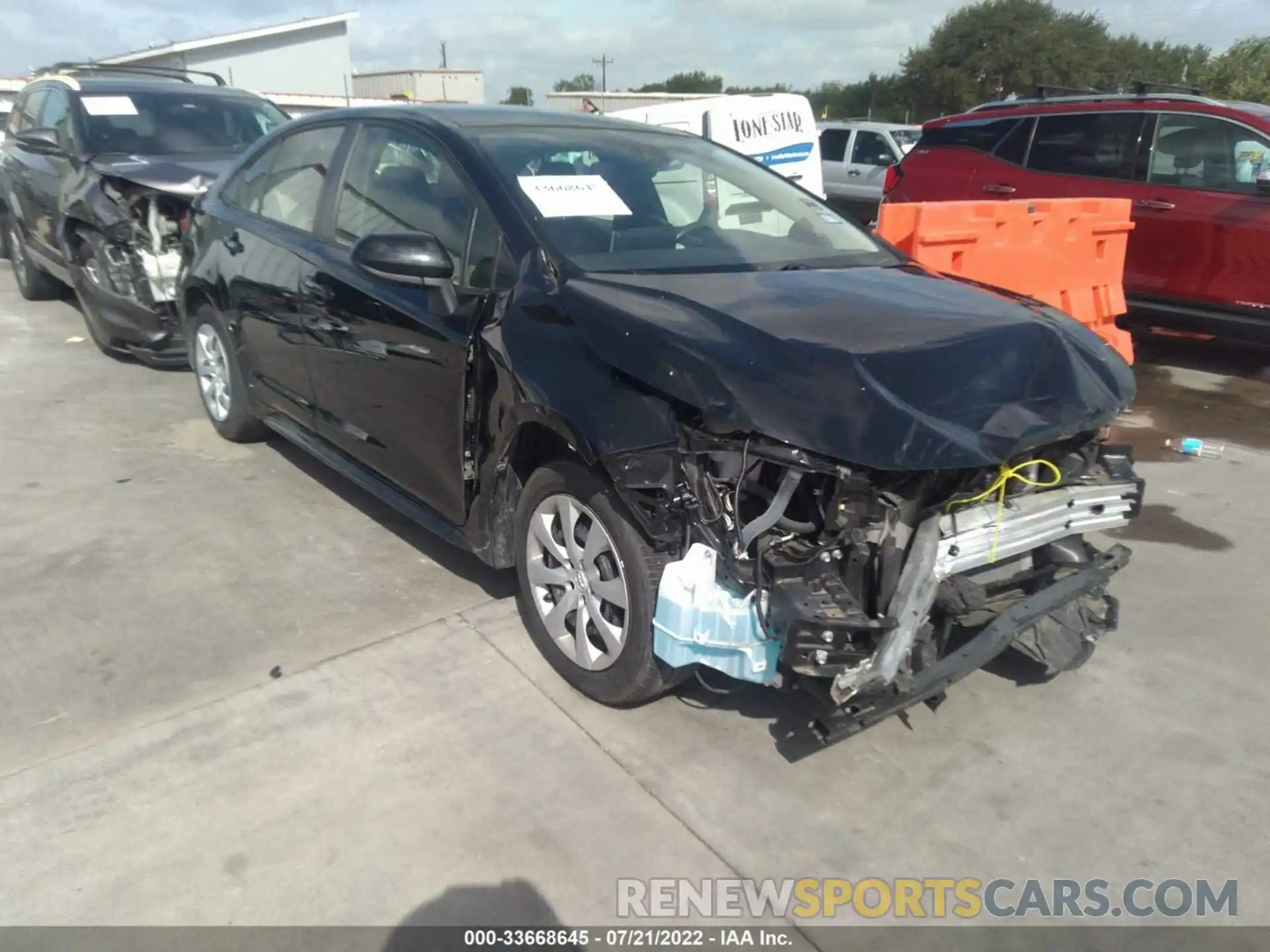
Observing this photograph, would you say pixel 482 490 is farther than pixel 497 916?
Yes

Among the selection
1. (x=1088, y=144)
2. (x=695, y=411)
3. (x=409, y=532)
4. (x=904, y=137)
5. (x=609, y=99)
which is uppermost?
(x=609, y=99)

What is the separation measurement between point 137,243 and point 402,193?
3863 millimetres

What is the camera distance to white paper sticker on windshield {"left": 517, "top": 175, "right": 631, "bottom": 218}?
3.35 metres

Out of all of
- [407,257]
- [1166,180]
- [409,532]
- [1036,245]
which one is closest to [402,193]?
[407,257]

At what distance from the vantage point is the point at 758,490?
2672 mm

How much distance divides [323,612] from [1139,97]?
7.55 m

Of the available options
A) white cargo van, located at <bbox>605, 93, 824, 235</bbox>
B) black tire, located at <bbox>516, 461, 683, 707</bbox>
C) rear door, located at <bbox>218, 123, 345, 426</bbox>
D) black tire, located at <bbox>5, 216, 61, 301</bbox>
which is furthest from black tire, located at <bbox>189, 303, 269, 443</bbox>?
black tire, located at <bbox>5, 216, 61, 301</bbox>

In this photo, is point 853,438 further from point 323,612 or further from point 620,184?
point 323,612

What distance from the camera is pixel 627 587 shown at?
9.39 feet

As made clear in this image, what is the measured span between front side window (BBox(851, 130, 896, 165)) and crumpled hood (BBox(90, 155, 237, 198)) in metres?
9.59

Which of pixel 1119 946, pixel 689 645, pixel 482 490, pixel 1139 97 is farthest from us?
pixel 1139 97

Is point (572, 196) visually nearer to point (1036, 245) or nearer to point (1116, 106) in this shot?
point (1036, 245)

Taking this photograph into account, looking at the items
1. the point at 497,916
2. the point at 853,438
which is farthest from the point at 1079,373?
the point at 497,916

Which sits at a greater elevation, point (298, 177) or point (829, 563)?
point (298, 177)
